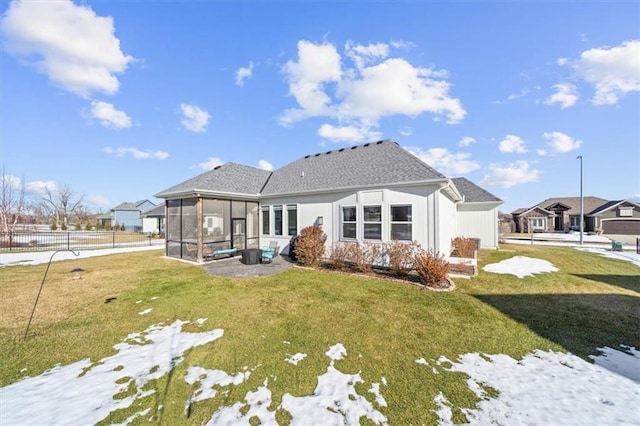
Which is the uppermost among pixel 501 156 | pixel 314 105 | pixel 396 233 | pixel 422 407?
pixel 314 105

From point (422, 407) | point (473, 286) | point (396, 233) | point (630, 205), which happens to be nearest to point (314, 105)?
point (396, 233)

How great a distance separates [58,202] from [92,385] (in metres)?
65.6

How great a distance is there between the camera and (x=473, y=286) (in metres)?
8.10

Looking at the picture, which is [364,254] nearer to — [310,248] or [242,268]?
[310,248]

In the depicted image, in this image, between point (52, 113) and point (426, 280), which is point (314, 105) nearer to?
point (426, 280)

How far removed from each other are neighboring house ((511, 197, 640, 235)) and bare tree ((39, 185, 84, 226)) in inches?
3178

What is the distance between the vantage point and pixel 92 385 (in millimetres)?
3449

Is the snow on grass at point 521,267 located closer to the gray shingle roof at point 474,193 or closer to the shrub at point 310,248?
the gray shingle roof at point 474,193

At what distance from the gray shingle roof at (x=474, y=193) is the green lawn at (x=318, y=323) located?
26.6 ft

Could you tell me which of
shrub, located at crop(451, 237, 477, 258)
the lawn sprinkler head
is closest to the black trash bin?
the lawn sprinkler head

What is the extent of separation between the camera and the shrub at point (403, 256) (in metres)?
9.09

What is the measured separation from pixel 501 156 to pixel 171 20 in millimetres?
24826

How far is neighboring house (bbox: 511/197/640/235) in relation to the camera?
106 ft

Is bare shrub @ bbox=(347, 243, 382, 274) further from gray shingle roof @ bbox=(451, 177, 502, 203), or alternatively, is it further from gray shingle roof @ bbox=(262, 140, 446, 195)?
gray shingle roof @ bbox=(451, 177, 502, 203)
